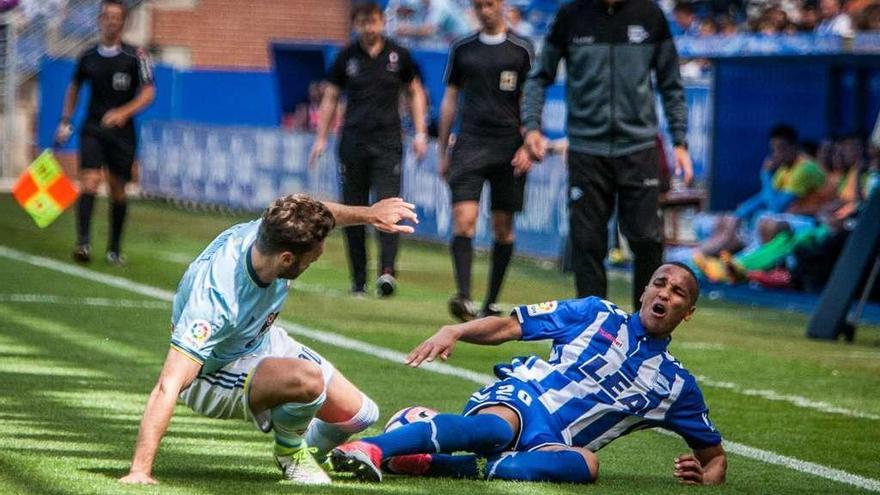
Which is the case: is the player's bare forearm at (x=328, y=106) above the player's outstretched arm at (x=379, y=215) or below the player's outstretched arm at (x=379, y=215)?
below

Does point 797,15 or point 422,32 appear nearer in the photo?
point 797,15

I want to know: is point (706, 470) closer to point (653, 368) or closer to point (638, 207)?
point (653, 368)

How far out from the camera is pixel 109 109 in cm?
1647

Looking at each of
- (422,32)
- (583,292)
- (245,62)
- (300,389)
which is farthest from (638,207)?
(245,62)

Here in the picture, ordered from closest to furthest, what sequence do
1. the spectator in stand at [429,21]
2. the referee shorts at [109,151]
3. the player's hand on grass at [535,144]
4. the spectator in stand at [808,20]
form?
the player's hand on grass at [535,144], the referee shorts at [109,151], the spectator in stand at [808,20], the spectator in stand at [429,21]

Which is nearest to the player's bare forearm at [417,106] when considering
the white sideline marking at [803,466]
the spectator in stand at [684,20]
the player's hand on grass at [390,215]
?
the white sideline marking at [803,466]

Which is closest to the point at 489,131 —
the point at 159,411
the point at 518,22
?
the point at 159,411

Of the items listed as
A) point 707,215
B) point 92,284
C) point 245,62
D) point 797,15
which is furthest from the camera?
point 245,62

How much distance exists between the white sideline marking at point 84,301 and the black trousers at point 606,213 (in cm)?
355

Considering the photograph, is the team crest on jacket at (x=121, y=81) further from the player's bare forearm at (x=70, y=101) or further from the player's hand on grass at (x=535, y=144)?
the player's hand on grass at (x=535, y=144)

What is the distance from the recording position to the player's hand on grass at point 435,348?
6.34 metres

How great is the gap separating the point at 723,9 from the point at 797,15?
3.44 m

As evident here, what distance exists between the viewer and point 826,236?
15.8 meters

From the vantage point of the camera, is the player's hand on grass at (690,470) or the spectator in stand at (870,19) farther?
the spectator in stand at (870,19)
